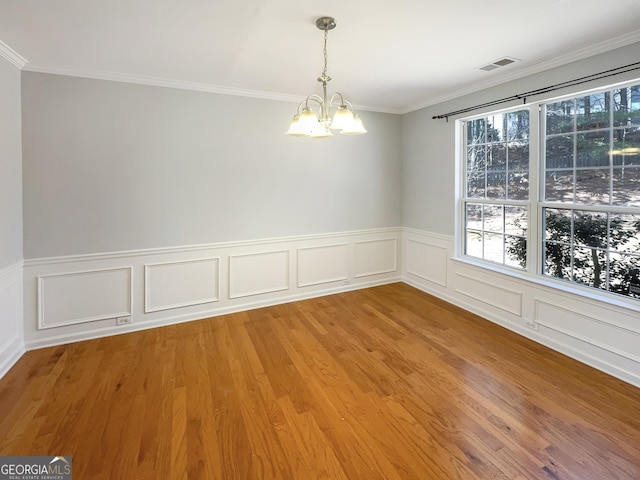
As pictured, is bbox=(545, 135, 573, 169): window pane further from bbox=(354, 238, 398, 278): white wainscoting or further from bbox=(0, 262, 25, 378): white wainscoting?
bbox=(0, 262, 25, 378): white wainscoting

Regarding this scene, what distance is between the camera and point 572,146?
2.96m

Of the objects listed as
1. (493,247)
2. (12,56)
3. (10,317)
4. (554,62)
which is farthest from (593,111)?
(10,317)

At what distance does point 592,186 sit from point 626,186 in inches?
9.2

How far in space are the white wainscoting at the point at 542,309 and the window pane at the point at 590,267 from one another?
0.20m

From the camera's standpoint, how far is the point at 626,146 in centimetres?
261

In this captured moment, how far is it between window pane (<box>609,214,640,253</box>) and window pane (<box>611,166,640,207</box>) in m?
0.12

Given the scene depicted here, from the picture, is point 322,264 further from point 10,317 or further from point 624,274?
point 10,317

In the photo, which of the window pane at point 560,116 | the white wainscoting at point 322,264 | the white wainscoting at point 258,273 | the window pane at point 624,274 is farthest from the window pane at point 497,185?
the white wainscoting at point 258,273

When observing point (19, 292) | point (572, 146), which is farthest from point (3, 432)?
point (572, 146)

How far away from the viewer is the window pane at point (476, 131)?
12.6ft

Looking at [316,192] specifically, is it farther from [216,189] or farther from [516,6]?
[516,6]

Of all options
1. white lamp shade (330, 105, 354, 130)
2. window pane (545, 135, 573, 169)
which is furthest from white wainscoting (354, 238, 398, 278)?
white lamp shade (330, 105, 354, 130)

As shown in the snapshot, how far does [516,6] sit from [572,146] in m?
1.47

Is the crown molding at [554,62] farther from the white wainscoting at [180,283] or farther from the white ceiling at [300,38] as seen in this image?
the white wainscoting at [180,283]
